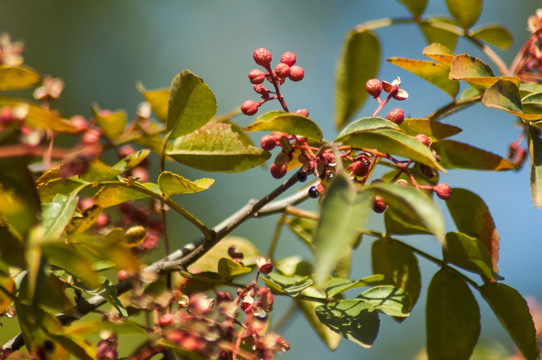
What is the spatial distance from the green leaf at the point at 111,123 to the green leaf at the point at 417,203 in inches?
21.7

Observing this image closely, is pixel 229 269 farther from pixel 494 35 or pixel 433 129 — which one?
pixel 494 35

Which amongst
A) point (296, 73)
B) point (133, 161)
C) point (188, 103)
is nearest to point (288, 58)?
point (296, 73)

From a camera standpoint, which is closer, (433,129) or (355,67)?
(433,129)

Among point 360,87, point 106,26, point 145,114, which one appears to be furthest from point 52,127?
point 106,26

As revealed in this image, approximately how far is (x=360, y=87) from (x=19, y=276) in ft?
2.52

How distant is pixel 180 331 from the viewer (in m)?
0.62

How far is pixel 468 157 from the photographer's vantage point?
2.96ft

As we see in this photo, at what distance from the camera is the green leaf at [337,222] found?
49cm

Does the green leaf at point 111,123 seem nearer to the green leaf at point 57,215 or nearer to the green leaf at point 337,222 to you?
the green leaf at point 57,215

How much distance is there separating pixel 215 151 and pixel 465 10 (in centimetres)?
60

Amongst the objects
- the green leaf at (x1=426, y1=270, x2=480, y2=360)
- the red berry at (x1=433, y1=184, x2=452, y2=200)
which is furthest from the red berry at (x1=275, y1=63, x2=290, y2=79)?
the green leaf at (x1=426, y1=270, x2=480, y2=360)

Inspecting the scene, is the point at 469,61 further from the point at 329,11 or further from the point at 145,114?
the point at 329,11

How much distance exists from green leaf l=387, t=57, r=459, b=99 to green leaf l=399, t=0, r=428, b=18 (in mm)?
315

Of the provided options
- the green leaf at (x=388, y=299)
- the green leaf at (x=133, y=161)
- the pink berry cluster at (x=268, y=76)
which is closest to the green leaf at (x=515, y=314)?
the green leaf at (x=388, y=299)
